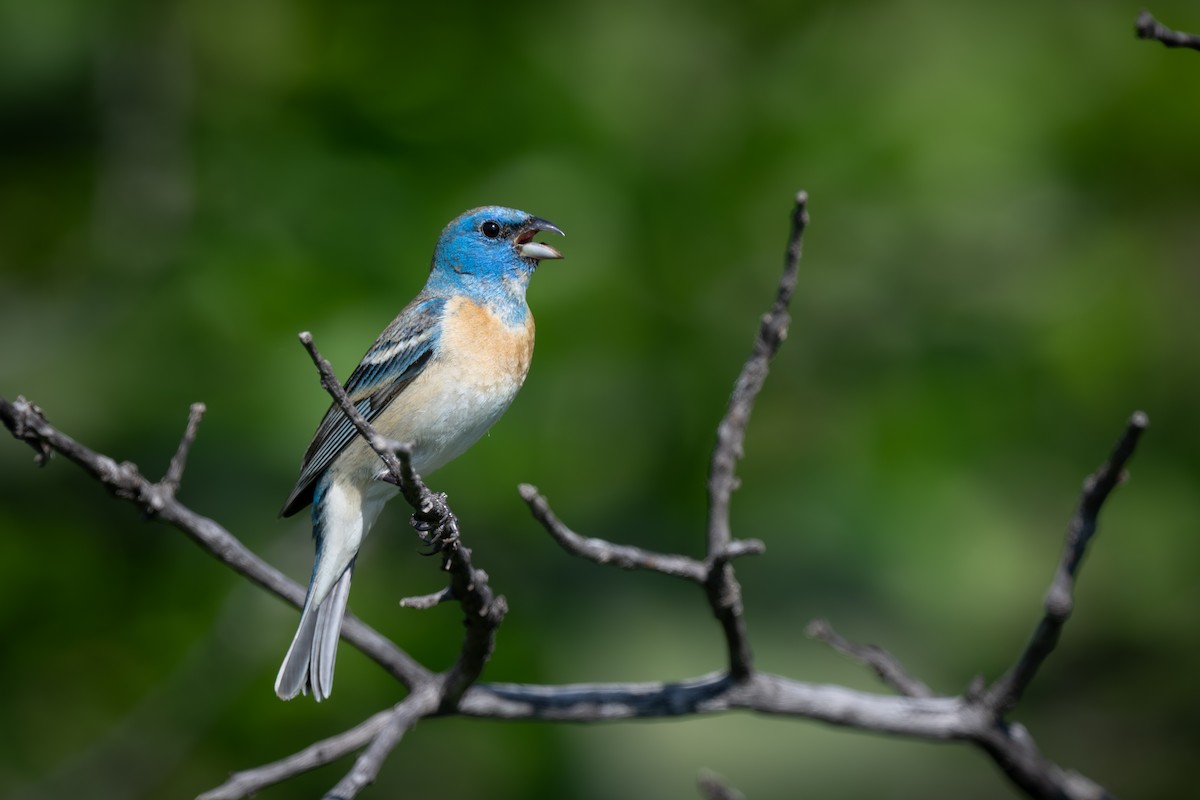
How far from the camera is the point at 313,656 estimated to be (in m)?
3.57

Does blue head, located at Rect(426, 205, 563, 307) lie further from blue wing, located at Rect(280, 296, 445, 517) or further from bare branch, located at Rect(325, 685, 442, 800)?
bare branch, located at Rect(325, 685, 442, 800)

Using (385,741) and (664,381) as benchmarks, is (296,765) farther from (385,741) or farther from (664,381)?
(664,381)

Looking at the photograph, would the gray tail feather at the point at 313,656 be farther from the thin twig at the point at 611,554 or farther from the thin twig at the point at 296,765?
the thin twig at the point at 611,554

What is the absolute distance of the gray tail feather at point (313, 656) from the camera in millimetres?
3547

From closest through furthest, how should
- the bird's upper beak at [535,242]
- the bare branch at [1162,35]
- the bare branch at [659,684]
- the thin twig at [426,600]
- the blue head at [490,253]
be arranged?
the bare branch at [1162,35]
the bare branch at [659,684]
the thin twig at [426,600]
the bird's upper beak at [535,242]
the blue head at [490,253]

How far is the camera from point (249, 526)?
441 centimetres

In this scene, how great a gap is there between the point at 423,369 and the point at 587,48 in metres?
1.52

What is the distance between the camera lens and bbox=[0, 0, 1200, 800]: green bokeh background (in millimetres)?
4172

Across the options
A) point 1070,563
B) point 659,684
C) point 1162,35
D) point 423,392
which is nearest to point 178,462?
point 423,392

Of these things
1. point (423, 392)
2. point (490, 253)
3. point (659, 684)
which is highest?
point (490, 253)

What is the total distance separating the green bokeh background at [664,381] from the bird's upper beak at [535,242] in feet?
0.52

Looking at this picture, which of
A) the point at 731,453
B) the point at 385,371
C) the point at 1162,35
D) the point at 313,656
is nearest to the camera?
the point at 1162,35

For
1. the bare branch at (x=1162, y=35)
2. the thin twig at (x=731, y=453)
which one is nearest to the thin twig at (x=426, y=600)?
the thin twig at (x=731, y=453)

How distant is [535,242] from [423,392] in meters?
0.67
